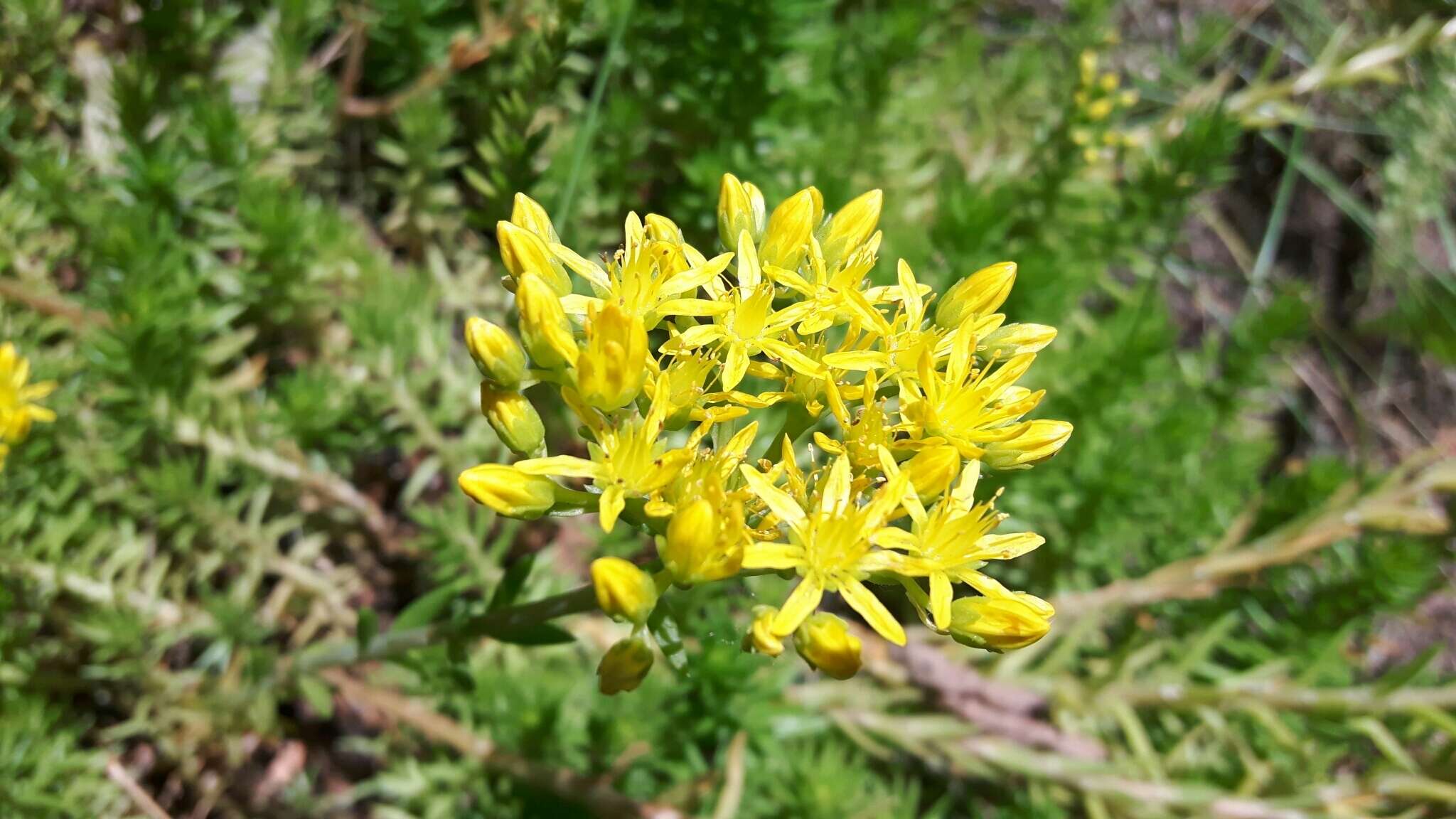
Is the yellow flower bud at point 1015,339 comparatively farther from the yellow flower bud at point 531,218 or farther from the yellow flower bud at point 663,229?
the yellow flower bud at point 531,218

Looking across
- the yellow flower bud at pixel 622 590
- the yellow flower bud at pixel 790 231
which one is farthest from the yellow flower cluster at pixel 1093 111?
the yellow flower bud at pixel 622 590

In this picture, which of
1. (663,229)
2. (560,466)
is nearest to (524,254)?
(663,229)

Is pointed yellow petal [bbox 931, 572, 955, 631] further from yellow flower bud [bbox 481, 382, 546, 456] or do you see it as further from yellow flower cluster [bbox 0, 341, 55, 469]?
yellow flower cluster [bbox 0, 341, 55, 469]

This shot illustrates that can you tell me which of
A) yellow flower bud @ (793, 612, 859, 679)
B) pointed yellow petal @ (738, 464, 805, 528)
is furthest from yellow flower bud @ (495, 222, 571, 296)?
yellow flower bud @ (793, 612, 859, 679)

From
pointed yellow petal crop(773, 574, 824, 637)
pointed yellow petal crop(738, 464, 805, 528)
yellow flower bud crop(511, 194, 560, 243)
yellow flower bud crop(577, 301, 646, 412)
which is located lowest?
pointed yellow petal crop(773, 574, 824, 637)

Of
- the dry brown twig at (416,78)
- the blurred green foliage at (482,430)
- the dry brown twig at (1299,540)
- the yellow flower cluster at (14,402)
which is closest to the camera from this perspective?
the yellow flower cluster at (14,402)

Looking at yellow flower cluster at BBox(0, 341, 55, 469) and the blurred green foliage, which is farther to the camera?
the blurred green foliage
